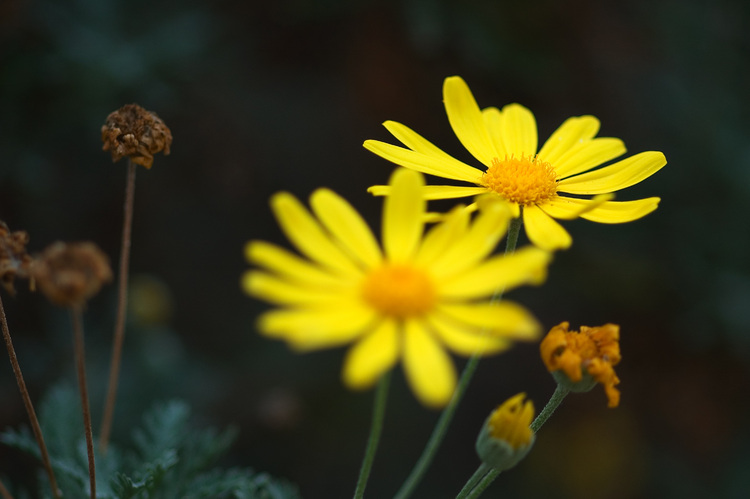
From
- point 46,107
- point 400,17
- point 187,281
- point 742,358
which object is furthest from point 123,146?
point 742,358

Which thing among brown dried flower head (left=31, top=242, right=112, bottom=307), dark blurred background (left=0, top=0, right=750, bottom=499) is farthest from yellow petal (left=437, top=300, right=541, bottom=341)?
dark blurred background (left=0, top=0, right=750, bottom=499)

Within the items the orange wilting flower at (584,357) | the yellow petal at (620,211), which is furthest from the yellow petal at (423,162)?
the orange wilting flower at (584,357)

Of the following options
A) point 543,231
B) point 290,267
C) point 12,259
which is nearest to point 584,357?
point 543,231

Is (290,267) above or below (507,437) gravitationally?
above

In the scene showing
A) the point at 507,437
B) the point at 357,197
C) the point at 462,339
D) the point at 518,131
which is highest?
the point at 357,197

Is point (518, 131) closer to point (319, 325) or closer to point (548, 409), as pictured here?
point (548, 409)

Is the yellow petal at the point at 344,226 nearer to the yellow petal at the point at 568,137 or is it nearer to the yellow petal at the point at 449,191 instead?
the yellow petal at the point at 449,191

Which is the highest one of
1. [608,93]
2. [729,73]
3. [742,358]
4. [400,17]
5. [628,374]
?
[400,17]

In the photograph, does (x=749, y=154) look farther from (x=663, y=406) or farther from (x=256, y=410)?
(x=256, y=410)
